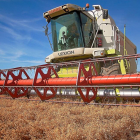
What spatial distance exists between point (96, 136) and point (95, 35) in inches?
157

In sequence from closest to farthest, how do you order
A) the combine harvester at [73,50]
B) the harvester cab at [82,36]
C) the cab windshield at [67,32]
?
1. the combine harvester at [73,50]
2. the harvester cab at [82,36]
3. the cab windshield at [67,32]

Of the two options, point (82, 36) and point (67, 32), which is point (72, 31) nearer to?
point (67, 32)

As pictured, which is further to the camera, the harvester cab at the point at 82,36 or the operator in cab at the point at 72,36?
the operator in cab at the point at 72,36

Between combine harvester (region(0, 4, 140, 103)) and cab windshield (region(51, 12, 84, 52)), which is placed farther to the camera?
cab windshield (region(51, 12, 84, 52))

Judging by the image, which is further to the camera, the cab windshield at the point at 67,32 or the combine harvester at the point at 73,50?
the cab windshield at the point at 67,32

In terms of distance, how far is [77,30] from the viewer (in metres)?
4.92

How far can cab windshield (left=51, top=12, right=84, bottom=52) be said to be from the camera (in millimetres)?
4914

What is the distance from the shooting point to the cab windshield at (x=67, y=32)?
4914mm

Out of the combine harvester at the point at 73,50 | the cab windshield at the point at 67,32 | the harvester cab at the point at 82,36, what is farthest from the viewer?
the cab windshield at the point at 67,32

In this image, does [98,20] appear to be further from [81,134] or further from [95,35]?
[81,134]

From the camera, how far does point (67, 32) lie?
16.6 ft

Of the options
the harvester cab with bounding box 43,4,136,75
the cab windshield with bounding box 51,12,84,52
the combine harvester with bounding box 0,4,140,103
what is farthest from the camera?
the cab windshield with bounding box 51,12,84,52

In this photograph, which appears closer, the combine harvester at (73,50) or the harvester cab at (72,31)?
the combine harvester at (73,50)

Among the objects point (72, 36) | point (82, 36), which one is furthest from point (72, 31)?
point (82, 36)
